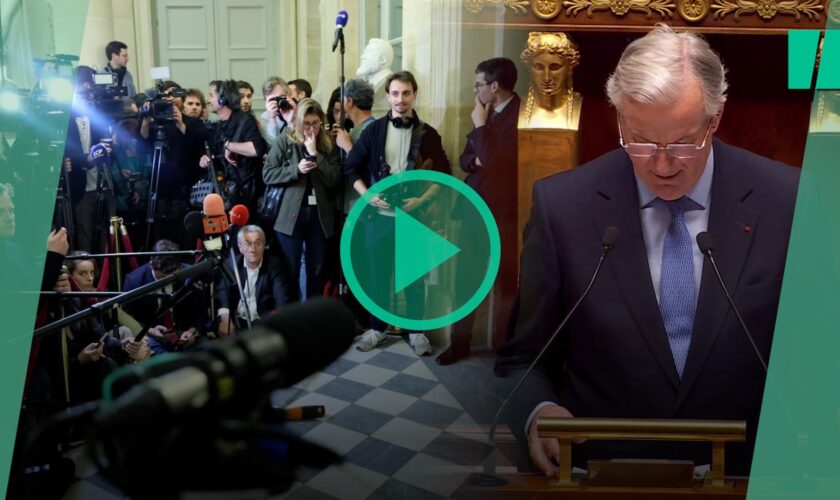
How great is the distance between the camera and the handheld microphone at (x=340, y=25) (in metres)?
2.71

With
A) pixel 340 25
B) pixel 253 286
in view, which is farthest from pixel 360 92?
pixel 253 286

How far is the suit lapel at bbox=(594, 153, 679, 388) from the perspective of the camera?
8.10ft

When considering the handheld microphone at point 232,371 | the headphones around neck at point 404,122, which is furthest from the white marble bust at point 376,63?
the handheld microphone at point 232,371

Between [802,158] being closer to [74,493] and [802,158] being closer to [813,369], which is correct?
[813,369]

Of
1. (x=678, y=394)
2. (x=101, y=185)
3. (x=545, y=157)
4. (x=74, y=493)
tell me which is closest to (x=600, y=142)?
(x=545, y=157)

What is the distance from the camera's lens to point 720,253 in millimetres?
2449

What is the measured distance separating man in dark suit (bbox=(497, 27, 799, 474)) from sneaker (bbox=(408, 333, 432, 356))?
0.56m

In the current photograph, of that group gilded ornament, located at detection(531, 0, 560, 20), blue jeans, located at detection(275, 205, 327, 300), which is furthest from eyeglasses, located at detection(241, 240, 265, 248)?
gilded ornament, located at detection(531, 0, 560, 20)

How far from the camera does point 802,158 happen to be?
8.68 ft

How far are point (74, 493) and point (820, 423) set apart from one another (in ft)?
8.48

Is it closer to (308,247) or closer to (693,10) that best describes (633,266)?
(693,10)

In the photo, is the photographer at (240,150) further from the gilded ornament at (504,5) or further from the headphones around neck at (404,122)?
the gilded ornament at (504,5)

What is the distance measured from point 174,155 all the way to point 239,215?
33 cm

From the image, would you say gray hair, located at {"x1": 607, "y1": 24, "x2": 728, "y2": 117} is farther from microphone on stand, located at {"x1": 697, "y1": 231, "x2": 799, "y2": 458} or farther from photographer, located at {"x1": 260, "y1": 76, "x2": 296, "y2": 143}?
photographer, located at {"x1": 260, "y1": 76, "x2": 296, "y2": 143}
